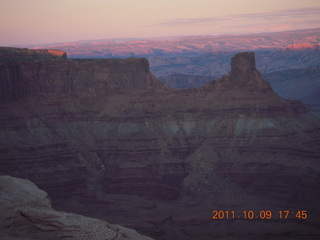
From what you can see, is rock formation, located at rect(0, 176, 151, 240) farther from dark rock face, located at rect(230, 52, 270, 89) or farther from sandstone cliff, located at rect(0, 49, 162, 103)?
dark rock face, located at rect(230, 52, 270, 89)

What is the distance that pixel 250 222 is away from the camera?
227ft

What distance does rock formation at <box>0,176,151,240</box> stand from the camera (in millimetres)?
34156

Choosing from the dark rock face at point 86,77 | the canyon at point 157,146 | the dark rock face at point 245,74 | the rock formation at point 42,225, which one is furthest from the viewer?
the dark rock face at point 86,77

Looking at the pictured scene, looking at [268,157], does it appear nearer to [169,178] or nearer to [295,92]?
[169,178]

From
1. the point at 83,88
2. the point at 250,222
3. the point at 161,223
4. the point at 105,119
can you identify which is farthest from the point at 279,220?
the point at 83,88

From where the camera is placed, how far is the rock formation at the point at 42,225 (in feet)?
112

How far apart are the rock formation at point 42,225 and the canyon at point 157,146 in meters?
31.3

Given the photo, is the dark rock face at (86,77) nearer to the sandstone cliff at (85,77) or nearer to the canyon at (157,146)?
the sandstone cliff at (85,77)

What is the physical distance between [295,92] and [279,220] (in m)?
110

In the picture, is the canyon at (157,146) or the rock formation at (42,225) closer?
the rock formation at (42,225)
